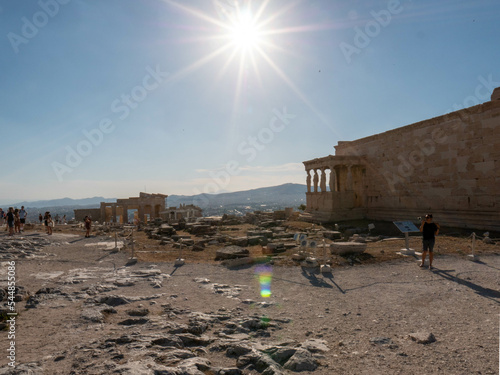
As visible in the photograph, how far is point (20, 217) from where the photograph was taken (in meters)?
19.3

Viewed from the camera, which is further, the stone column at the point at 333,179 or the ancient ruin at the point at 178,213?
the ancient ruin at the point at 178,213

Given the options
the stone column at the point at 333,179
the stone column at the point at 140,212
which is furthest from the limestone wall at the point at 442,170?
the stone column at the point at 140,212

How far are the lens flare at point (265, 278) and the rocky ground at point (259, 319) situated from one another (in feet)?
0.35

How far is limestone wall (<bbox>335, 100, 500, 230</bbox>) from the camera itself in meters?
15.6

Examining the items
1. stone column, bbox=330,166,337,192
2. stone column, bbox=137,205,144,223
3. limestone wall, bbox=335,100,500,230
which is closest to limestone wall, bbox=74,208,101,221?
stone column, bbox=137,205,144,223

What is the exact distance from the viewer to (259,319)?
17.8 ft

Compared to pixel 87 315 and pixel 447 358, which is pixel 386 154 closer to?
pixel 447 358

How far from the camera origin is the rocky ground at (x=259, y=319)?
3918 millimetres

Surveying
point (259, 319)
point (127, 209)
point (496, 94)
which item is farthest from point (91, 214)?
point (496, 94)

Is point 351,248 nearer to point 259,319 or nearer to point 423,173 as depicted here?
point 259,319

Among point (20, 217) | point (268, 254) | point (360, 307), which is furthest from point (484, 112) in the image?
point (20, 217)

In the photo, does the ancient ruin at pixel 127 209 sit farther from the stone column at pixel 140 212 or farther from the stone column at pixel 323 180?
the stone column at pixel 323 180

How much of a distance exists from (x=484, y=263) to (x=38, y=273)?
13613mm

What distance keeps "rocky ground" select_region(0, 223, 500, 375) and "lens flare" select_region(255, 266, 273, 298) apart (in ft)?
0.35
